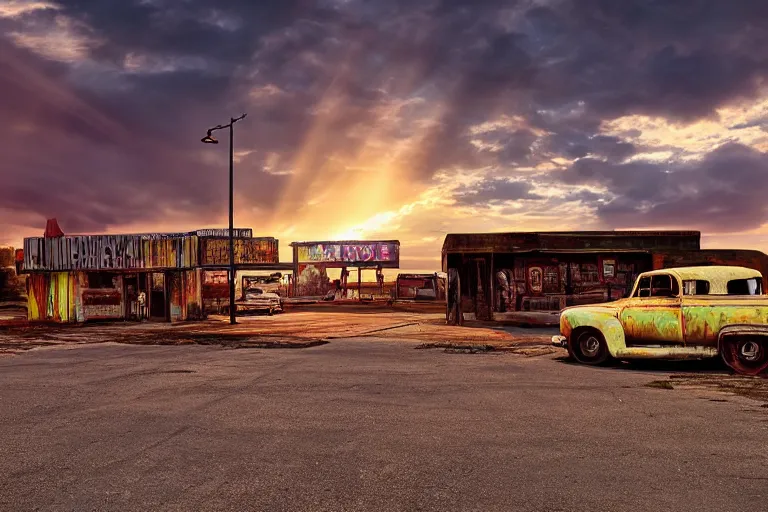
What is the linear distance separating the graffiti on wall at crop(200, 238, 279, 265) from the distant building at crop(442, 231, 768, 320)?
677 inches

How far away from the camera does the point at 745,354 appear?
10562 mm

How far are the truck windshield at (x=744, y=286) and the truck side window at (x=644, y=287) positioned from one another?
56.9 inches

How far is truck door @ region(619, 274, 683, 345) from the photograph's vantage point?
10914 mm

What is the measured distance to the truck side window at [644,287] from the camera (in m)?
11.7

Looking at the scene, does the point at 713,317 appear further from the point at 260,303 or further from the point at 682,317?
the point at 260,303

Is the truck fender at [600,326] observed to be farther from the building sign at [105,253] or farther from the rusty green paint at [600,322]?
the building sign at [105,253]

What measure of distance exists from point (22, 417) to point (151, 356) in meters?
6.80

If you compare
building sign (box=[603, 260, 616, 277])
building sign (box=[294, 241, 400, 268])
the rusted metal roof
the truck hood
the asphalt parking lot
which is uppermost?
building sign (box=[294, 241, 400, 268])

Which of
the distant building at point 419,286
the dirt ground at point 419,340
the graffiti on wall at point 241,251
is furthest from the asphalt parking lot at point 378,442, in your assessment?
the distant building at point 419,286

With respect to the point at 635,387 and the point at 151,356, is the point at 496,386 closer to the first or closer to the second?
the point at 635,387

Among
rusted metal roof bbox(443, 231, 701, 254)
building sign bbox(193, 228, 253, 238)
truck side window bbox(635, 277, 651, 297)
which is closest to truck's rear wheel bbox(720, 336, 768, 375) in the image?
truck side window bbox(635, 277, 651, 297)

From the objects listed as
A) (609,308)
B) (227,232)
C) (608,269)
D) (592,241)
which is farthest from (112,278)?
(227,232)

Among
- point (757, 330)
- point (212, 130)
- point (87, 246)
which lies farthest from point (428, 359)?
point (87, 246)

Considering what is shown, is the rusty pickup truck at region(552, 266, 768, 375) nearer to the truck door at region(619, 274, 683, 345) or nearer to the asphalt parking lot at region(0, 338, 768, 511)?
the truck door at region(619, 274, 683, 345)
